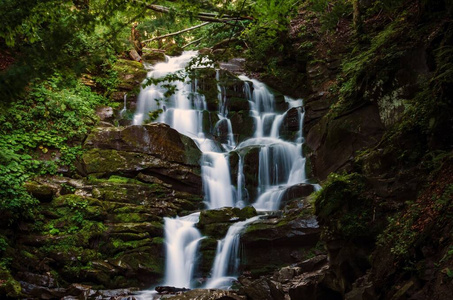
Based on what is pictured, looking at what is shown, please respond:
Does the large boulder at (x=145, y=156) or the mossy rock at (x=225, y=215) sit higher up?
the large boulder at (x=145, y=156)

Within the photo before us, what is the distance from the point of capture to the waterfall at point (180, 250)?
9.68m

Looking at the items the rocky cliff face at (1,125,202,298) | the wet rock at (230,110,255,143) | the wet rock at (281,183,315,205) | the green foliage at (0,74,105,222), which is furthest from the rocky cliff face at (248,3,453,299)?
the wet rock at (230,110,255,143)

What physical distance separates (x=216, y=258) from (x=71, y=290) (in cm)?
374

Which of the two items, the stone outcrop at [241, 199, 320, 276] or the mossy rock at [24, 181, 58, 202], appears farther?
the mossy rock at [24, 181, 58, 202]

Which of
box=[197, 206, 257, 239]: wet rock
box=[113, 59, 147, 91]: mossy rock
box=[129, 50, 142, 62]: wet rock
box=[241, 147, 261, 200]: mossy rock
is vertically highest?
box=[129, 50, 142, 62]: wet rock

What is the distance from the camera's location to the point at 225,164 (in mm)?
14039

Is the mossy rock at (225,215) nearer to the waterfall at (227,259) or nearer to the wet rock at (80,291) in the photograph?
the waterfall at (227,259)

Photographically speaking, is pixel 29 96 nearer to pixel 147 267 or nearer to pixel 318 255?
pixel 147 267

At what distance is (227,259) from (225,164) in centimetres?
492

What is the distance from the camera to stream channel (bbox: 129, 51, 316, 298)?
9828 millimetres

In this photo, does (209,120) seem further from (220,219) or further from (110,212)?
(110,212)

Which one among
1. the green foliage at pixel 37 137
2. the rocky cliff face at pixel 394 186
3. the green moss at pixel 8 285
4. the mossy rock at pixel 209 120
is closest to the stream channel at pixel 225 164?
the mossy rock at pixel 209 120

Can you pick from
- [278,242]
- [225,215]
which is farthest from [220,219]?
[278,242]

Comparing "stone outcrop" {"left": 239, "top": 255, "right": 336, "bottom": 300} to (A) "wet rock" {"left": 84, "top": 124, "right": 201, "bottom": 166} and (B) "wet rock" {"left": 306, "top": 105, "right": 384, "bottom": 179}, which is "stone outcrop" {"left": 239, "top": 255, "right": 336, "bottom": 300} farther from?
(A) "wet rock" {"left": 84, "top": 124, "right": 201, "bottom": 166}
